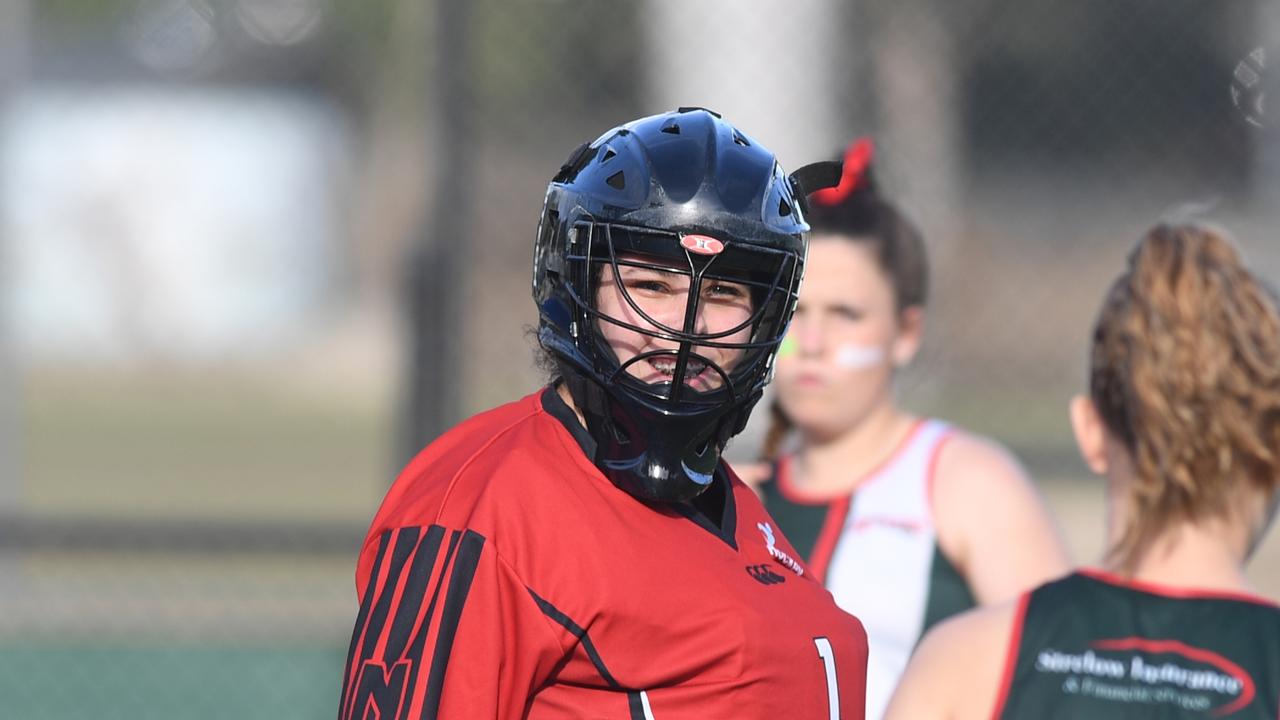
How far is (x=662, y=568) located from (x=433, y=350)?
145 inches

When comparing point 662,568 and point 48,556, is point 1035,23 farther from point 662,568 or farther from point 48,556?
point 662,568

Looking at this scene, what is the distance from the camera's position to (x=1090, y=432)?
262 cm

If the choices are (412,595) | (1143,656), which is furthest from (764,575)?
(1143,656)

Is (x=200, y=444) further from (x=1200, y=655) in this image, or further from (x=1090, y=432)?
(x=1200, y=655)

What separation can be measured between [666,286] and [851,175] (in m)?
1.68

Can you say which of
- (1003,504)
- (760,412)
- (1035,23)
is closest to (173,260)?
(1035,23)

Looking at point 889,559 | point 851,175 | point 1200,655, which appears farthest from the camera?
point 851,175

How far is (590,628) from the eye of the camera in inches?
65.5

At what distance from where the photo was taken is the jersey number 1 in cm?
186

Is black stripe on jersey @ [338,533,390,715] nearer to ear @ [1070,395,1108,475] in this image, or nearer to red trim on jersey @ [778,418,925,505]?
ear @ [1070,395,1108,475]

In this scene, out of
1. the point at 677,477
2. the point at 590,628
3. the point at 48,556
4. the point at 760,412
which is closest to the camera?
the point at 590,628

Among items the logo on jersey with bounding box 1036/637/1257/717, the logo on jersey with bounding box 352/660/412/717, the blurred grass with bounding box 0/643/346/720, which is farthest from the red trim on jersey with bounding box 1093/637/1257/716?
the blurred grass with bounding box 0/643/346/720

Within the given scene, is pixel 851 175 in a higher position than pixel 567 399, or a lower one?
higher

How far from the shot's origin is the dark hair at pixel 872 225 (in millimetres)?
3322
